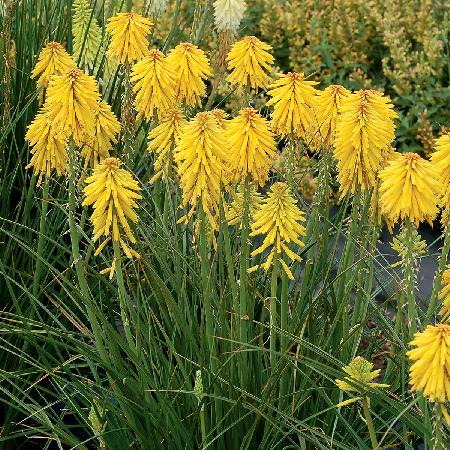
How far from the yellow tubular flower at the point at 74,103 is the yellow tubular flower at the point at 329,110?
2.17ft

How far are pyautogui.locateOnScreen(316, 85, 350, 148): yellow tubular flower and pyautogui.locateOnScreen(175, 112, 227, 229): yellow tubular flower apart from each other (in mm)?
439

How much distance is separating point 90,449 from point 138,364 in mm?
1011

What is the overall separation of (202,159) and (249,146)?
14 cm

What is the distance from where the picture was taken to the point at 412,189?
2.30m

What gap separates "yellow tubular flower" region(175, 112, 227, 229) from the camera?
2.49 metres

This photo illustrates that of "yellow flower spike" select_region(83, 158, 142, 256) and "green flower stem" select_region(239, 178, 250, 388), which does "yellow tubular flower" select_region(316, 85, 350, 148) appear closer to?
"green flower stem" select_region(239, 178, 250, 388)

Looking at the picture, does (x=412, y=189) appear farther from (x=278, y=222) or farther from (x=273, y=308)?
(x=273, y=308)

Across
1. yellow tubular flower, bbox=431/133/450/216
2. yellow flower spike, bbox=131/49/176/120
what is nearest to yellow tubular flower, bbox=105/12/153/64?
yellow flower spike, bbox=131/49/176/120

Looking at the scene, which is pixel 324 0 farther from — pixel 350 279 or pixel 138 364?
pixel 138 364

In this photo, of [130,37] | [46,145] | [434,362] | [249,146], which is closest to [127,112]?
[130,37]

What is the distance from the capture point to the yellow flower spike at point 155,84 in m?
2.79

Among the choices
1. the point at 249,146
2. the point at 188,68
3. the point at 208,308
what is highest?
the point at 188,68

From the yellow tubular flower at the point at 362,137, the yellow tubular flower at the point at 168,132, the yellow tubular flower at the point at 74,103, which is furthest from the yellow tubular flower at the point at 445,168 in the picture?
the yellow tubular flower at the point at 74,103

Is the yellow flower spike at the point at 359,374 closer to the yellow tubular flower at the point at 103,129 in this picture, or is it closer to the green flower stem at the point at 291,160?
the green flower stem at the point at 291,160
